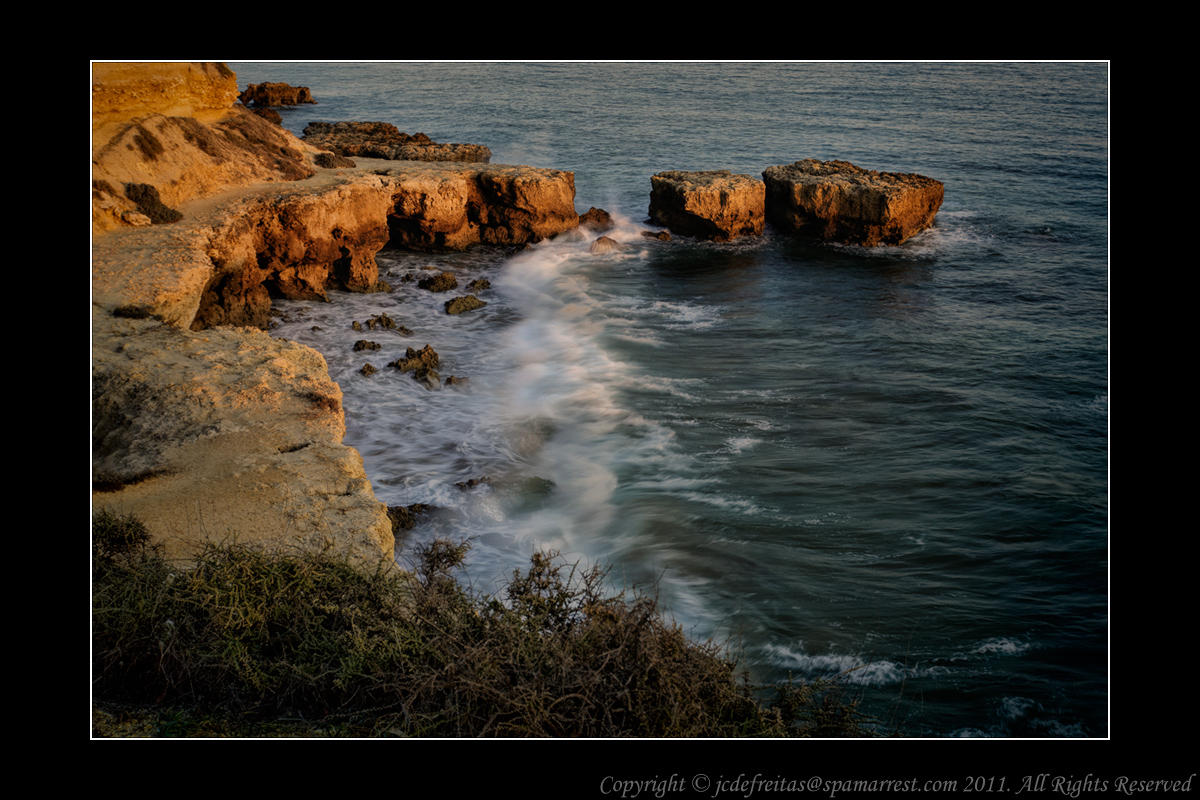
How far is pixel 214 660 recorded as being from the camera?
6.07 m

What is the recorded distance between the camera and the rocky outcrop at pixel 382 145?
2759 centimetres

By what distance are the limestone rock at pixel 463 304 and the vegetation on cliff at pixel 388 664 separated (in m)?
14.0

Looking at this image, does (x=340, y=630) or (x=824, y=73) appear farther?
(x=824, y=73)

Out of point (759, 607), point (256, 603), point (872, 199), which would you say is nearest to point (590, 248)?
point (872, 199)

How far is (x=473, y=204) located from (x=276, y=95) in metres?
29.6

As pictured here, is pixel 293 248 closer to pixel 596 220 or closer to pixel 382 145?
pixel 382 145

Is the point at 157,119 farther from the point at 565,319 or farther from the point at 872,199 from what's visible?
the point at 872,199

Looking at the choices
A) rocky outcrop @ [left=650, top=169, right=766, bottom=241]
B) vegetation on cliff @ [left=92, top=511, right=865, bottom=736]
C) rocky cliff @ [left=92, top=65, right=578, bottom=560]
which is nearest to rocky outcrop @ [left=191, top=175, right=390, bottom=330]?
rocky cliff @ [left=92, top=65, right=578, bottom=560]

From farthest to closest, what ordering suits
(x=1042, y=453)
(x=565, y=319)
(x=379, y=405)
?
(x=565, y=319)
(x=379, y=405)
(x=1042, y=453)

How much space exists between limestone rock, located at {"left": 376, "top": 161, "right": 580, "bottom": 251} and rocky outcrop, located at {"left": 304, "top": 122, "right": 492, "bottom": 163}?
107 inches

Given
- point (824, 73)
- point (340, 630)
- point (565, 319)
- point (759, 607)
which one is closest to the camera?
point (340, 630)

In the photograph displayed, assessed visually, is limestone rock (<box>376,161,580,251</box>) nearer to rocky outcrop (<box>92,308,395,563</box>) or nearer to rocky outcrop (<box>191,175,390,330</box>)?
rocky outcrop (<box>191,175,390,330</box>)

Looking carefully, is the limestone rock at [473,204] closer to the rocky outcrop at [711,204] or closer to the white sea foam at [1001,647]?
the rocky outcrop at [711,204]

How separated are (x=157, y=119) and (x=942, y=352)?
18.5m
